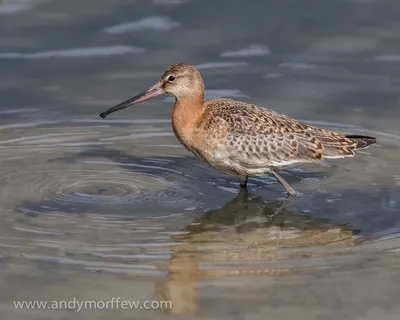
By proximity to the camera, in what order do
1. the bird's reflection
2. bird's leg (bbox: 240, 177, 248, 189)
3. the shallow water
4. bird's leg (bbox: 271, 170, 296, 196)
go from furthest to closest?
bird's leg (bbox: 240, 177, 248, 189), bird's leg (bbox: 271, 170, 296, 196), the bird's reflection, the shallow water

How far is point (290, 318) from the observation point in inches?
362

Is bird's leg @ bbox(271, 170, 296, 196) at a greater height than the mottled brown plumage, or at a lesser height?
lesser

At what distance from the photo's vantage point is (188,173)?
43.6 ft

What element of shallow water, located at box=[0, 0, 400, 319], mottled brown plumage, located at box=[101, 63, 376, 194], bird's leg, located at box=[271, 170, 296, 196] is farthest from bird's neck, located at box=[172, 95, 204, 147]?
bird's leg, located at box=[271, 170, 296, 196]

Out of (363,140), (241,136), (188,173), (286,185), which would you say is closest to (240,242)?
(286,185)

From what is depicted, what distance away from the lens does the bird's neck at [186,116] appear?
502 inches

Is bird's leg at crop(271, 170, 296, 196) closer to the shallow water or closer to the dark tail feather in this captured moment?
the shallow water

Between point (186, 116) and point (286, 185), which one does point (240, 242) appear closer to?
point (286, 185)

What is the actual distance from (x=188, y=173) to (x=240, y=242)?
233 centimetres

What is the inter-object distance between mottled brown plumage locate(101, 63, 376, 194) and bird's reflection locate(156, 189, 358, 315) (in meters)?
0.44

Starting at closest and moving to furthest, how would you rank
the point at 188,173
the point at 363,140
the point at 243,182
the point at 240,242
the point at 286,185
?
the point at 240,242, the point at 286,185, the point at 243,182, the point at 363,140, the point at 188,173

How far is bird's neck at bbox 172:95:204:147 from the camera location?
→ 12.8 meters

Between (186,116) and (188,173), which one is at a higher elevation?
(186,116)

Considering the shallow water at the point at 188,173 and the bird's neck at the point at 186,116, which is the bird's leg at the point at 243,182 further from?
the bird's neck at the point at 186,116
